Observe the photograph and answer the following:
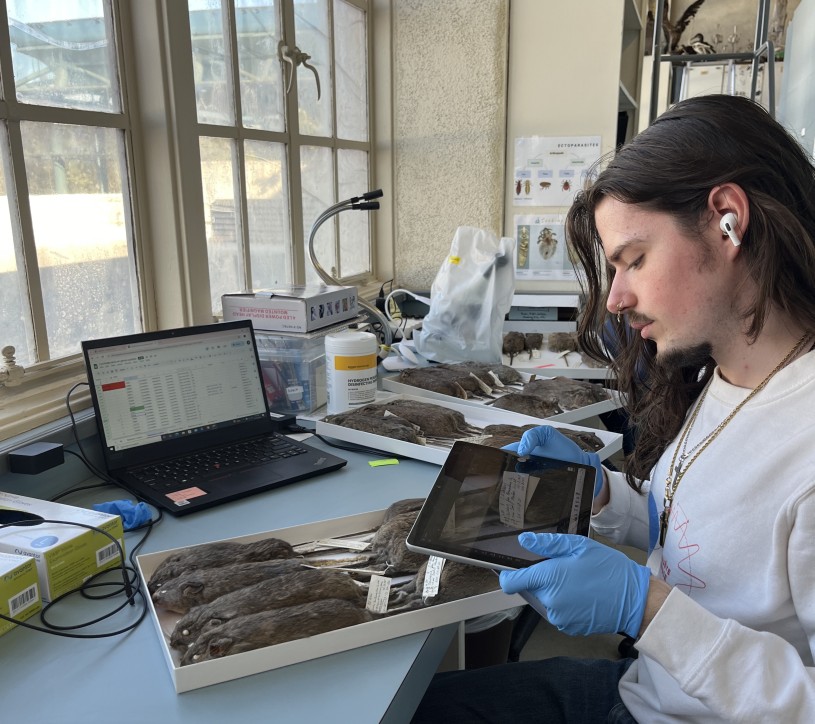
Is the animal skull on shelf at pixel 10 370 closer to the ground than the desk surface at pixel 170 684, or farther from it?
farther from it

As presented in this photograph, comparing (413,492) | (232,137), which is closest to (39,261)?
(232,137)

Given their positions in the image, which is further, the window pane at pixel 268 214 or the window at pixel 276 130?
the window pane at pixel 268 214

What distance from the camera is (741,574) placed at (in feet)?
2.86

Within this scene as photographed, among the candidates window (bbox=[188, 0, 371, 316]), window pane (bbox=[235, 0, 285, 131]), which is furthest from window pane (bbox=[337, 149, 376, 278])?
window pane (bbox=[235, 0, 285, 131])

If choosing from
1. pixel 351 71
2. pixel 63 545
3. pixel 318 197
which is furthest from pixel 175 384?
pixel 351 71

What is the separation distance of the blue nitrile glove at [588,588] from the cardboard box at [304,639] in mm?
73

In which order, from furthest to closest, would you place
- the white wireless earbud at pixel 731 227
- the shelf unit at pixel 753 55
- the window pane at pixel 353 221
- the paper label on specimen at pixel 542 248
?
1. the paper label on specimen at pixel 542 248
2. the window pane at pixel 353 221
3. the shelf unit at pixel 753 55
4. the white wireless earbud at pixel 731 227

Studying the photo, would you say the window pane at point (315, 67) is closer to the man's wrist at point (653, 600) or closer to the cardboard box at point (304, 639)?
the cardboard box at point (304, 639)

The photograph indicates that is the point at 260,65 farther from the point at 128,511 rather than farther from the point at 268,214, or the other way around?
the point at 128,511

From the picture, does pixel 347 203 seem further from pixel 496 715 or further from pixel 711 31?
pixel 711 31

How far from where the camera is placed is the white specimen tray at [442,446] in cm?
144

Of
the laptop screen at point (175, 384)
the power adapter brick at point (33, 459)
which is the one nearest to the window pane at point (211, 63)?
the laptop screen at point (175, 384)

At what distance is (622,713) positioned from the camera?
99 centimetres

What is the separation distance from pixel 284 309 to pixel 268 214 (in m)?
0.71
